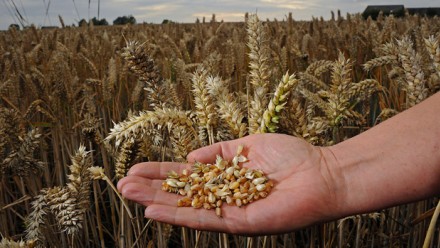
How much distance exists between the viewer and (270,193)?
4.94 feet

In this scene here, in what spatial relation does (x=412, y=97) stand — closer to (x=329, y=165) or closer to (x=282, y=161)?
(x=329, y=165)

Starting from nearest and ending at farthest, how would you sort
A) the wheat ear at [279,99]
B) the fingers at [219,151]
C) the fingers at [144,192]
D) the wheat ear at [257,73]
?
the wheat ear at [279,99], the wheat ear at [257,73], the fingers at [144,192], the fingers at [219,151]

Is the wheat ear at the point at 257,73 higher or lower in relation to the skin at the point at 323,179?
higher

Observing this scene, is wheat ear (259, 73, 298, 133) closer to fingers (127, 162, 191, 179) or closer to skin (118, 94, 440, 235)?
skin (118, 94, 440, 235)

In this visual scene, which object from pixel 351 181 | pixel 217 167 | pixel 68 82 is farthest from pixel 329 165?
pixel 68 82

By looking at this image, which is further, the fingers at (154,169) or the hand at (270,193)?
the fingers at (154,169)

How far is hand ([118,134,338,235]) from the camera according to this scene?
1380mm

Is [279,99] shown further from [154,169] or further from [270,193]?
[154,169]

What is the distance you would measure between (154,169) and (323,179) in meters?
0.54

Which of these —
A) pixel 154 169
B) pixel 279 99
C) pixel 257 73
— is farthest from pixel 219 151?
pixel 279 99

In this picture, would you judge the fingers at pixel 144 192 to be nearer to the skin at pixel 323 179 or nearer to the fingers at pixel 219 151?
the skin at pixel 323 179

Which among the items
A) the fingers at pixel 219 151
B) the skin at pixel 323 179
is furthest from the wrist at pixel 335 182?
the fingers at pixel 219 151

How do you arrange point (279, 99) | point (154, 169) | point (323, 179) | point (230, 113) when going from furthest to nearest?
point (154, 169) < point (323, 179) < point (230, 113) < point (279, 99)

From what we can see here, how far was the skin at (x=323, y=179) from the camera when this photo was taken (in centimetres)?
139
